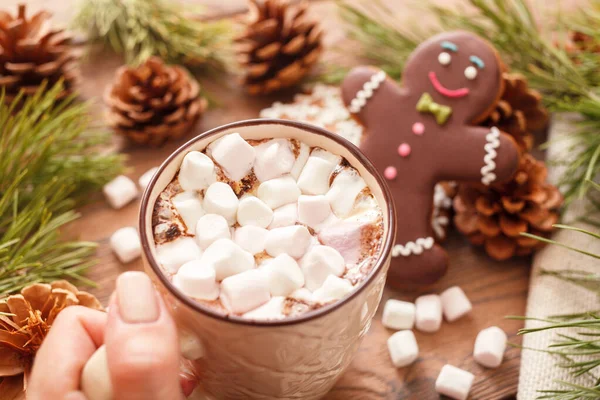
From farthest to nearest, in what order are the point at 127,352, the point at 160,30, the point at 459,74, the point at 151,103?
1. the point at 160,30
2. the point at 151,103
3. the point at 459,74
4. the point at 127,352

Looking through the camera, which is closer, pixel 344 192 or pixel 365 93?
pixel 344 192

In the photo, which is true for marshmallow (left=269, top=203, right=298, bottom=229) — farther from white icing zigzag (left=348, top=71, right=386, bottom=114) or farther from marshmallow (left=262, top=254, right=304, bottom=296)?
white icing zigzag (left=348, top=71, right=386, bottom=114)

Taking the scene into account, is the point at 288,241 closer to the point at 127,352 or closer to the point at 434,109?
the point at 127,352

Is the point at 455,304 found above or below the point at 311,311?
below

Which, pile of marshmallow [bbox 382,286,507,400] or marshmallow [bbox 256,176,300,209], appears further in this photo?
pile of marshmallow [bbox 382,286,507,400]

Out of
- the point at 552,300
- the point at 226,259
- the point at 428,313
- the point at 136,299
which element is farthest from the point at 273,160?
the point at 552,300

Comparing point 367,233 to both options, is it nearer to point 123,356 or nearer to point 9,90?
point 123,356

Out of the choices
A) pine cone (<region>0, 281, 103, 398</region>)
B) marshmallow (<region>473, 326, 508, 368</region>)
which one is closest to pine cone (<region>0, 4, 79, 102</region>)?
pine cone (<region>0, 281, 103, 398</region>)
